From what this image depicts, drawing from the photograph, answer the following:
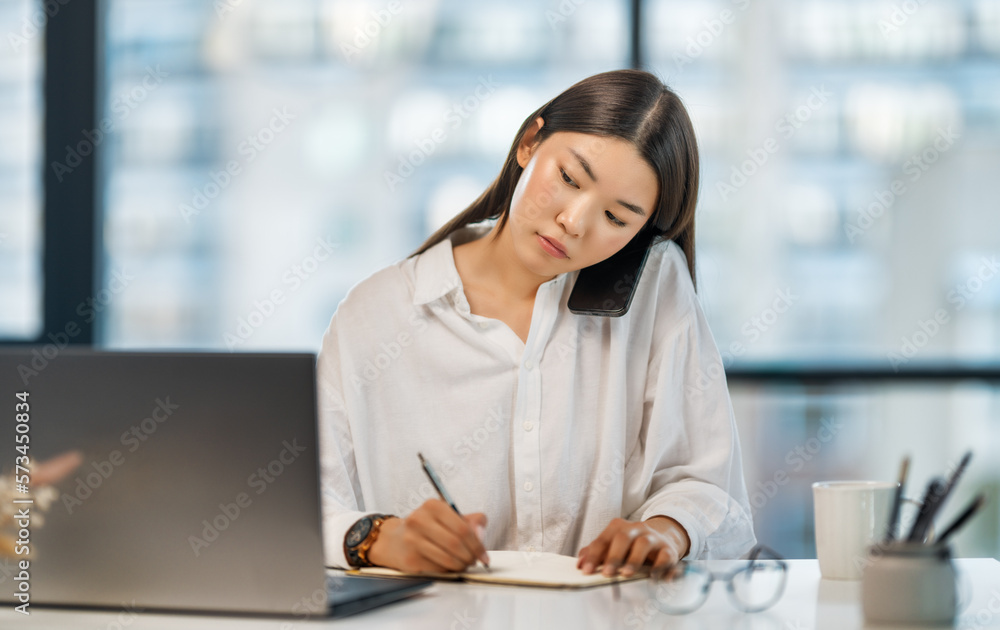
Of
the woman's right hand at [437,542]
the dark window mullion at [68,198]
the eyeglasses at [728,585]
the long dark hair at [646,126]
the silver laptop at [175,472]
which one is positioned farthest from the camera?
the dark window mullion at [68,198]

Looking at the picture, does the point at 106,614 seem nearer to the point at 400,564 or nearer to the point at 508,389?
the point at 400,564

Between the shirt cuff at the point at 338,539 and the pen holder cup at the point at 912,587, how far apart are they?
0.63 m

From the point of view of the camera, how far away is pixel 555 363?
5.01ft

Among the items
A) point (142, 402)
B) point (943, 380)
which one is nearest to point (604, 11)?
point (943, 380)

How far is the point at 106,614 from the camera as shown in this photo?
0.92m

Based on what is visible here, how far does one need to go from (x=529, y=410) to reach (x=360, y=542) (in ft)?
1.33

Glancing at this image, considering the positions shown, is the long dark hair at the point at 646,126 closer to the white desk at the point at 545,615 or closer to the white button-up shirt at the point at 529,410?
the white button-up shirt at the point at 529,410

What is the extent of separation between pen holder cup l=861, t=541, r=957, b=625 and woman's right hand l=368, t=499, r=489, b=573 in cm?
44

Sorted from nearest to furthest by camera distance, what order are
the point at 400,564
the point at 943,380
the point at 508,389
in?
the point at 400,564, the point at 508,389, the point at 943,380

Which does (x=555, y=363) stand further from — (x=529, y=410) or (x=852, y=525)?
(x=852, y=525)

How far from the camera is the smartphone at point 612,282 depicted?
59.4 inches

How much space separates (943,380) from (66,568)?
7.78ft

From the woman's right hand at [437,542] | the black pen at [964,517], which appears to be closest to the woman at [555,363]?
the woman's right hand at [437,542]

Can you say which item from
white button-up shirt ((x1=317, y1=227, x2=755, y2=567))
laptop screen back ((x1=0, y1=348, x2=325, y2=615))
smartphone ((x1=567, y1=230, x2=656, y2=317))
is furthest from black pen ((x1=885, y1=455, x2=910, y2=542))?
laptop screen back ((x1=0, y1=348, x2=325, y2=615))
